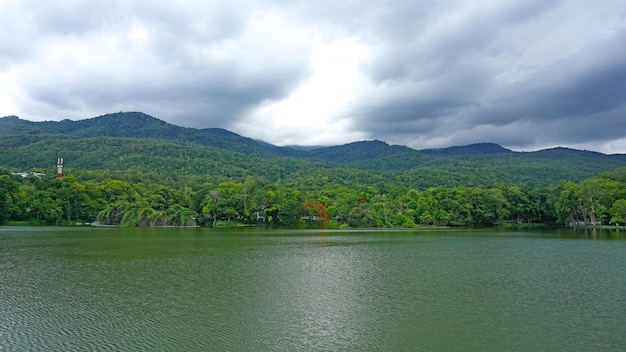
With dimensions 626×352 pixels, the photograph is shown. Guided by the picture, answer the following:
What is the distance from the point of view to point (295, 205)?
88.4 m

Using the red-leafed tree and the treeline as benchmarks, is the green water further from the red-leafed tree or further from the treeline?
the red-leafed tree

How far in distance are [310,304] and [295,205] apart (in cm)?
7239

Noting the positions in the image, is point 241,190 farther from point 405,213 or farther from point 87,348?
point 87,348

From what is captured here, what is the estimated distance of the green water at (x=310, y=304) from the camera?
38.8 feet

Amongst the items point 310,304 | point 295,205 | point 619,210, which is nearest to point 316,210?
Answer: point 295,205

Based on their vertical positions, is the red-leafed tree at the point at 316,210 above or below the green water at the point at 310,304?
above

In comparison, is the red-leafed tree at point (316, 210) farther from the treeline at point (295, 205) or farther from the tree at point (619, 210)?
the tree at point (619, 210)

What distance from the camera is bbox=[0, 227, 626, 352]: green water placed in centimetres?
1182

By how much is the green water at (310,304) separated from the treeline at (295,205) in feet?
180

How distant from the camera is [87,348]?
1113 centimetres

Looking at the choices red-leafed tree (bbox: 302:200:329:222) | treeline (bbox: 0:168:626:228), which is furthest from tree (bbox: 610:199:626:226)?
red-leafed tree (bbox: 302:200:329:222)

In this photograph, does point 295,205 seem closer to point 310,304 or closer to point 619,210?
point 619,210

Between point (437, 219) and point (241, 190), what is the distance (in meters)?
43.6

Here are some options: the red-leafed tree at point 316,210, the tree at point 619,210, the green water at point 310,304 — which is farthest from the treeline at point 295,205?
the green water at point 310,304
